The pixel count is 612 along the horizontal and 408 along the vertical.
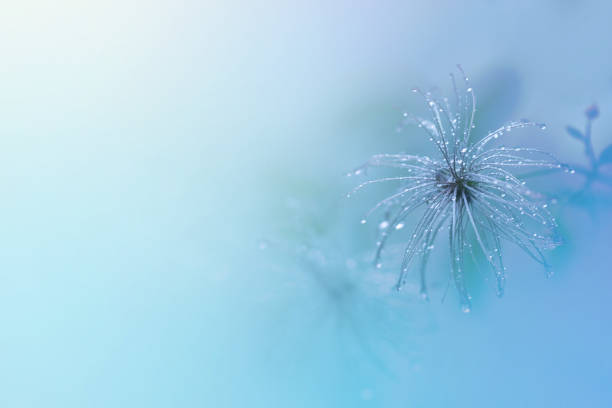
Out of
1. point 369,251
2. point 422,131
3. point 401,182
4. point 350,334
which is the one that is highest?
point 422,131

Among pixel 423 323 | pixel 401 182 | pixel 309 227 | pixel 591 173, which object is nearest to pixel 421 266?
pixel 423 323

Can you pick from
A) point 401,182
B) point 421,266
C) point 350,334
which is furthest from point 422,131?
point 350,334

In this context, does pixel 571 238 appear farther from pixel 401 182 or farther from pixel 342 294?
pixel 342 294

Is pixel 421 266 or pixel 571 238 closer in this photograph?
pixel 571 238

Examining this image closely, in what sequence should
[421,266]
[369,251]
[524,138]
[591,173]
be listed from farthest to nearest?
[369,251]
[421,266]
[524,138]
[591,173]

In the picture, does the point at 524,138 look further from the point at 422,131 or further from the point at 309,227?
the point at 309,227

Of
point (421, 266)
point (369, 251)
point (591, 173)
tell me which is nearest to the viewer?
point (591, 173)

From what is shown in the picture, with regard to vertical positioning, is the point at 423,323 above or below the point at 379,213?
below
